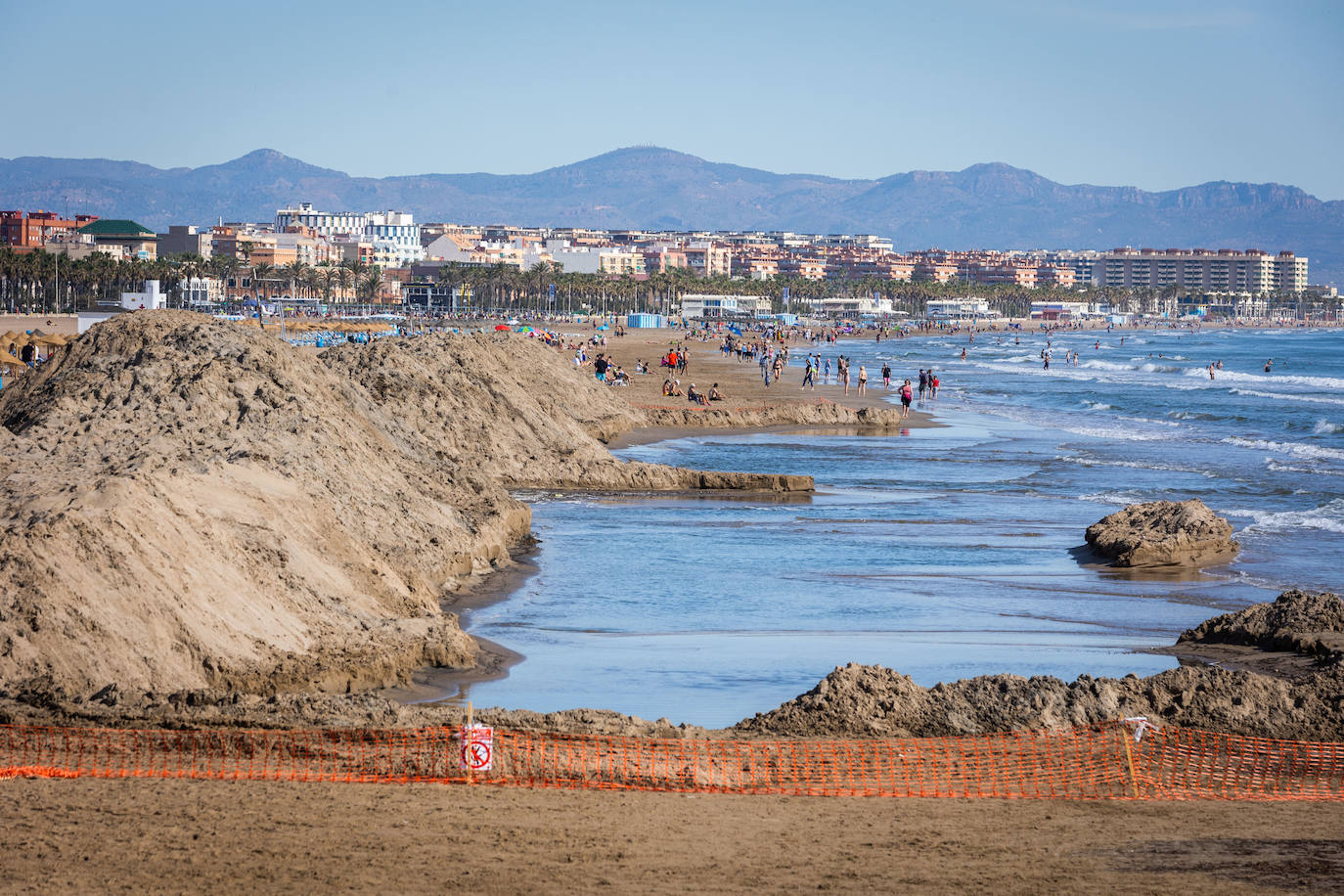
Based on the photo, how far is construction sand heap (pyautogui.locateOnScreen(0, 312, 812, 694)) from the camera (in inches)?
451

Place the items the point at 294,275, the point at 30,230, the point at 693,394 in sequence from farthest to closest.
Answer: the point at 30,230 → the point at 294,275 → the point at 693,394

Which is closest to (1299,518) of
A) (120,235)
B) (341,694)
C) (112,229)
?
(341,694)

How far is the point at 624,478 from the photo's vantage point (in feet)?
87.3

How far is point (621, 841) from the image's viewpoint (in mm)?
8102

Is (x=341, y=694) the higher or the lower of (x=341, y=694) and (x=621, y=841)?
the lower

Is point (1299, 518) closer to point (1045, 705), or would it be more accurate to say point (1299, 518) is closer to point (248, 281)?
point (1045, 705)

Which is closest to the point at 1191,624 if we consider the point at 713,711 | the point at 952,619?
the point at 952,619

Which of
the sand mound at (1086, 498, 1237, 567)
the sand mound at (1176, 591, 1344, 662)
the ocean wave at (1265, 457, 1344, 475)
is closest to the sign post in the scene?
the sand mound at (1176, 591, 1344, 662)

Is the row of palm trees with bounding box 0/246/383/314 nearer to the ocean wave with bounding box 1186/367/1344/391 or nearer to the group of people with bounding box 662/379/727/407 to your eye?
the group of people with bounding box 662/379/727/407

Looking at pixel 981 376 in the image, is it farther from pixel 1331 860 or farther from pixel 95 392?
pixel 1331 860

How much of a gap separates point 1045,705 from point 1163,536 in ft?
31.4

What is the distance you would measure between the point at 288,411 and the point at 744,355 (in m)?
73.7

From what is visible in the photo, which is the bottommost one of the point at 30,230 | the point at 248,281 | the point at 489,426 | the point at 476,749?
the point at 476,749

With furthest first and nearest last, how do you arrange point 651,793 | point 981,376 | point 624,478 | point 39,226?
point 39,226
point 981,376
point 624,478
point 651,793
